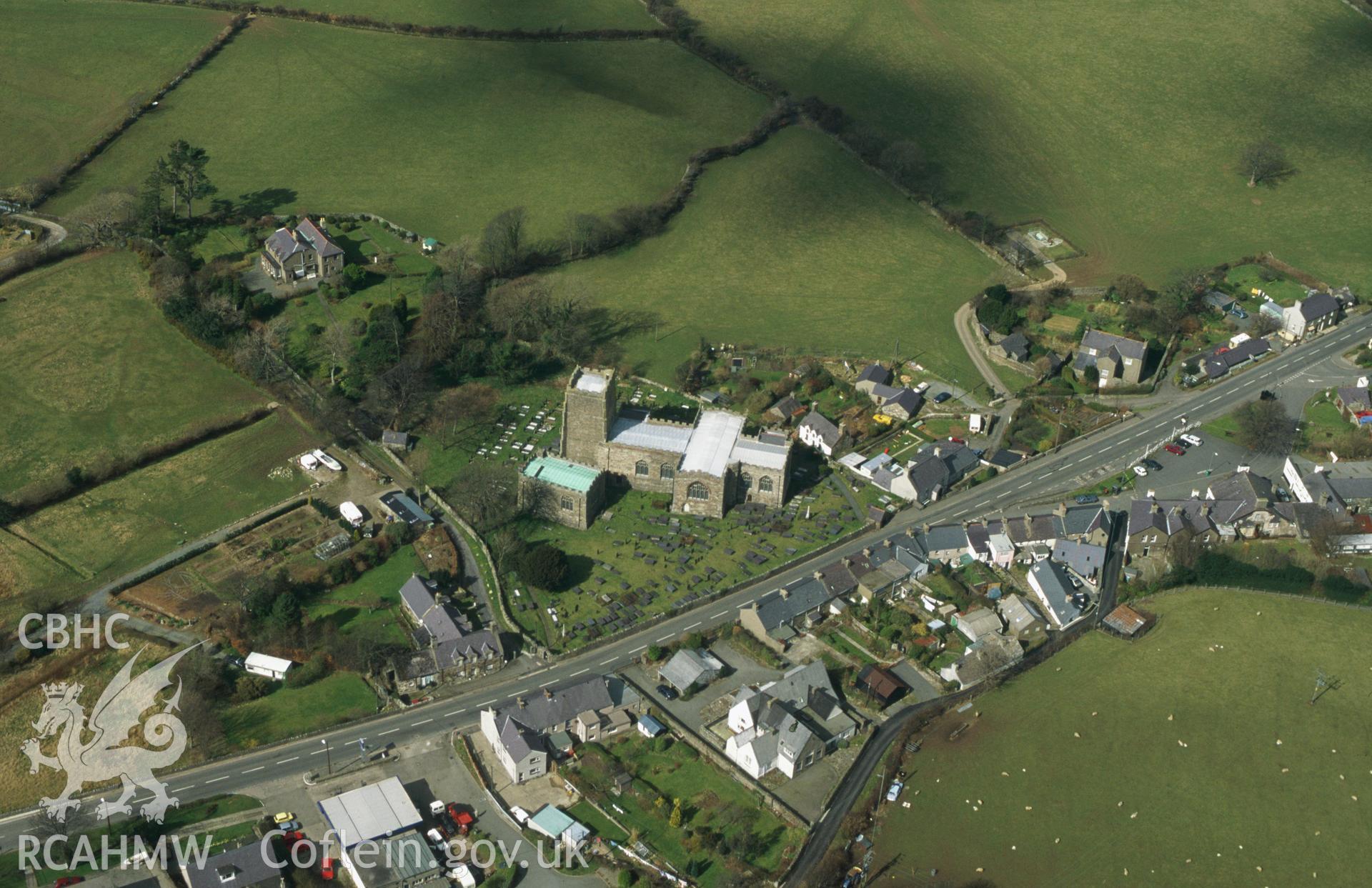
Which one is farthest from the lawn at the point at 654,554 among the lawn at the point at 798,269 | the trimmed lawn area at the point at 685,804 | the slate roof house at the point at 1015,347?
the slate roof house at the point at 1015,347

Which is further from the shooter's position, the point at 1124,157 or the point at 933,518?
the point at 1124,157

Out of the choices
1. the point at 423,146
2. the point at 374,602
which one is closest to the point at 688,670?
the point at 374,602

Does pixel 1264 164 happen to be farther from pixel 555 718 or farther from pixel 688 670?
pixel 555 718

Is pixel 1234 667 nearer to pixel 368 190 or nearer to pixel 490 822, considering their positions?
pixel 490 822

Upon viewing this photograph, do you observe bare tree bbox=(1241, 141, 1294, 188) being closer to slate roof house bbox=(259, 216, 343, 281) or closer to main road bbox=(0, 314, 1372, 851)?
main road bbox=(0, 314, 1372, 851)

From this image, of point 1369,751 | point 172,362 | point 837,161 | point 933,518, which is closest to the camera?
point 1369,751

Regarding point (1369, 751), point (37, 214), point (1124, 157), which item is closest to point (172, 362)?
point (37, 214)
